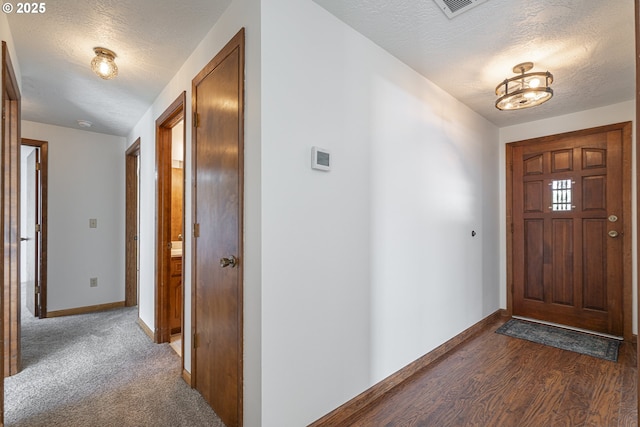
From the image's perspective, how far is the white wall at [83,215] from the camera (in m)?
3.67

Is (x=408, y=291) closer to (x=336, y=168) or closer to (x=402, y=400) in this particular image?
(x=402, y=400)

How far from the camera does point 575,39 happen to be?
1940 millimetres

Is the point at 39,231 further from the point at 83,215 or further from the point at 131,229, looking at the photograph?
the point at 131,229

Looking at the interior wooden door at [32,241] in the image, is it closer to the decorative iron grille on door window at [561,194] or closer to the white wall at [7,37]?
the white wall at [7,37]

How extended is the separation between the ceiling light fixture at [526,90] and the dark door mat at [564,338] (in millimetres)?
2251

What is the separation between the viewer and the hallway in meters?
1.77

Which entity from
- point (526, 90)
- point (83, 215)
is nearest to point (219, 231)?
point (526, 90)

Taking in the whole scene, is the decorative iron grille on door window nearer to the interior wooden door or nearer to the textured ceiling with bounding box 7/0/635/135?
the textured ceiling with bounding box 7/0/635/135

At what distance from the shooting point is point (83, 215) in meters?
3.88

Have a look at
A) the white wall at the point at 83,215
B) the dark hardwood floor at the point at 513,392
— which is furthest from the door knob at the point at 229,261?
the white wall at the point at 83,215

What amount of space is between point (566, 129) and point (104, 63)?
4361mm

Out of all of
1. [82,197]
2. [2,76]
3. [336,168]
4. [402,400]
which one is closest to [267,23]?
[336,168]

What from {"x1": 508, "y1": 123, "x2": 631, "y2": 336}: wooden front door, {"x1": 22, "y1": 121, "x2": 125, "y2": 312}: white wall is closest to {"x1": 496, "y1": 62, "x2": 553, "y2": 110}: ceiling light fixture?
{"x1": 508, "y1": 123, "x2": 631, "y2": 336}: wooden front door

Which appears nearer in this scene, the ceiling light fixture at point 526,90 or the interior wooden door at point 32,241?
the ceiling light fixture at point 526,90
